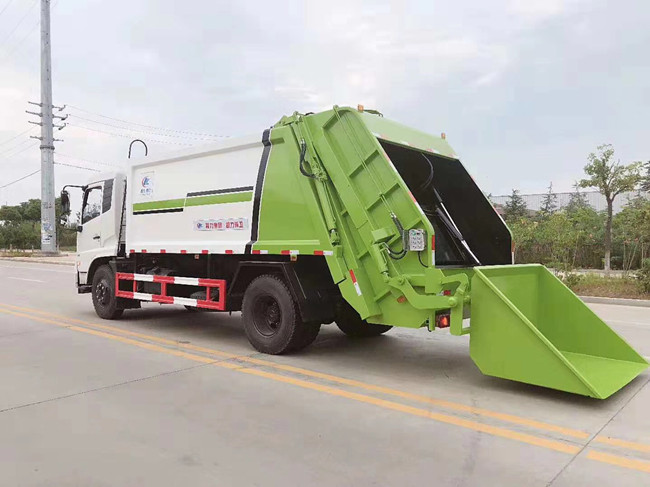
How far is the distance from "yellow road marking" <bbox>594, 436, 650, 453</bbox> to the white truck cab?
7.95 metres

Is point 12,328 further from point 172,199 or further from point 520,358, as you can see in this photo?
point 520,358

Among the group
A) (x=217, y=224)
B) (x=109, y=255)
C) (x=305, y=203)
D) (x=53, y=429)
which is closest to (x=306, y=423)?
(x=53, y=429)

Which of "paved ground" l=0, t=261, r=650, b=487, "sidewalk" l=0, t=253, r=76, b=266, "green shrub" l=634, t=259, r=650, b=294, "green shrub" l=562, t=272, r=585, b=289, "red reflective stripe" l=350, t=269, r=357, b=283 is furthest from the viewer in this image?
"sidewalk" l=0, t=253, r=76, b=266

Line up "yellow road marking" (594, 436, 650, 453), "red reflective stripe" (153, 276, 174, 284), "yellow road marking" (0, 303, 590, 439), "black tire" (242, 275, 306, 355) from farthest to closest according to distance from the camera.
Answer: "red reflective stripe" (153, 276, 174, 284) → "black tire" (242, 275, 306, 355) → "yellow road marking" (0, 303, 590, 439) → "yellow road marking" (594, 436, 650, 453)

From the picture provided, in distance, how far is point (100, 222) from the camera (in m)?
9.83

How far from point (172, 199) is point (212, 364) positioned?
3033mm

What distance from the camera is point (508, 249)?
6988 millimetres

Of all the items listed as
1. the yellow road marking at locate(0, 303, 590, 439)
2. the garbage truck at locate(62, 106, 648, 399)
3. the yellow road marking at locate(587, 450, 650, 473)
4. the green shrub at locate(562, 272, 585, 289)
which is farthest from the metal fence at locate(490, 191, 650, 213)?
the yellow road marking at locate(587, 450, 650, 473)

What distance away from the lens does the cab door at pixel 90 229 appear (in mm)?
9891

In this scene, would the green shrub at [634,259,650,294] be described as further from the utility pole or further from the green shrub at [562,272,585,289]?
the utility pole

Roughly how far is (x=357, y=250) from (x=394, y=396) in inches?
65.8

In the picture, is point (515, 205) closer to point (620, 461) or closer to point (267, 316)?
point (267, 316)

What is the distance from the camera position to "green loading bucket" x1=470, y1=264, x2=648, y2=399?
4781 millimetres

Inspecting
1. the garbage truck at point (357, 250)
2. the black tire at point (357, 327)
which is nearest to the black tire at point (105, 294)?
the garbage truck at point (357, 250)
